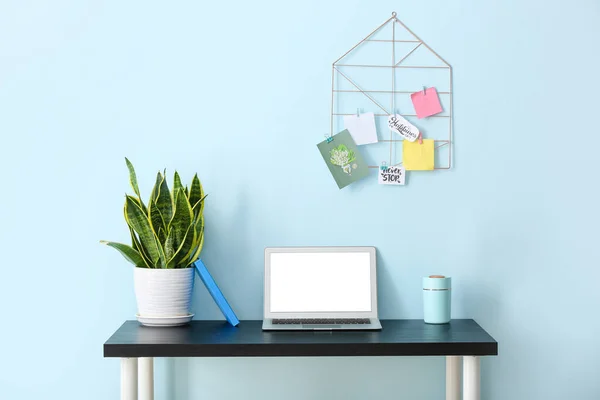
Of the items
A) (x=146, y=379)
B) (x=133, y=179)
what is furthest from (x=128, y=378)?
(x=133, y=179)

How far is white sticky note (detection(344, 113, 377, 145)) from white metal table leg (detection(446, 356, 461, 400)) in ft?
2.14

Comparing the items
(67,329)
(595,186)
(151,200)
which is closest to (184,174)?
(151,200)

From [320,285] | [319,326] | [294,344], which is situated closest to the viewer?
[294,344]

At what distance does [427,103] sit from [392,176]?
0.23 meters

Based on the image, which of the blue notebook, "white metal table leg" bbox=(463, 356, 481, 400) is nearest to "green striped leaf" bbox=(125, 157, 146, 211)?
the blue notebook

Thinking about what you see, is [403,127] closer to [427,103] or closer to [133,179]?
[427,103]

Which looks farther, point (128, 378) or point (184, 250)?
point (184, 250)

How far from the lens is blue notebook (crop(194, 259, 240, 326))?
178cm

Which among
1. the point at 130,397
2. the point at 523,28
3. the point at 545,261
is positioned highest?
the point at 523,28

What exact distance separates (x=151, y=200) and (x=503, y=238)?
100 centimetres

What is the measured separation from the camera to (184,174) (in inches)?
76.2

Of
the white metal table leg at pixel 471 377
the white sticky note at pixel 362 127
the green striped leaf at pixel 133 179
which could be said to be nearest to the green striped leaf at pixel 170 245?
the green striped leaf at pixel 133 179

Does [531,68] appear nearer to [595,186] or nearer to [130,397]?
[595,186]

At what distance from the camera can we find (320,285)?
187cm
